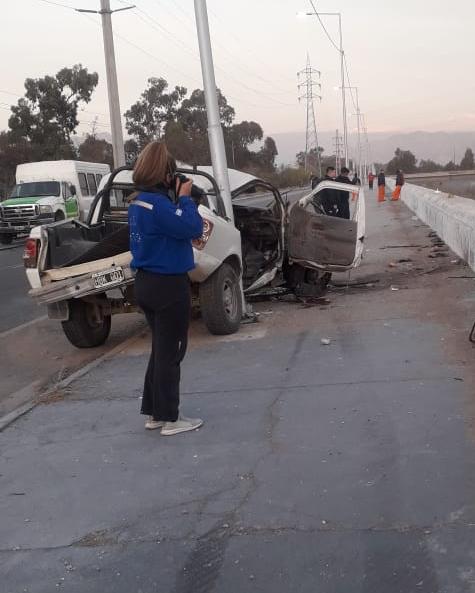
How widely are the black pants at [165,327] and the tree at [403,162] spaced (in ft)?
488

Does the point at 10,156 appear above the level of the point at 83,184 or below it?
above

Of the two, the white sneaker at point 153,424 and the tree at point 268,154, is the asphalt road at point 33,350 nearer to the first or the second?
the white sneaker at point 153,424

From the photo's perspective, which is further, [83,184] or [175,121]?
[175,121]

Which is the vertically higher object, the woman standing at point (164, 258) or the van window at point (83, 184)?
the van window at point (83, 184)

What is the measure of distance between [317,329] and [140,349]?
1.90 meters

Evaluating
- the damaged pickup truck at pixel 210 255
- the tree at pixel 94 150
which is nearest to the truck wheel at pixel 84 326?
the damaged pickup truck at pixel 210 255

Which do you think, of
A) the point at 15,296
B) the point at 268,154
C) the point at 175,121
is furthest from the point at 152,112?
the point at 15,296

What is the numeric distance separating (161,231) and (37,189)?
22.4 meters

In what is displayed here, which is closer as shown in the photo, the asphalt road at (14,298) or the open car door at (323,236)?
the open car door at (323,236)

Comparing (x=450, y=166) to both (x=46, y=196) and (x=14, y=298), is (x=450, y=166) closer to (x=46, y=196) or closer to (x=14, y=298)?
(x=46, y=196)

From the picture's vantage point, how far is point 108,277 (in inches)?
272

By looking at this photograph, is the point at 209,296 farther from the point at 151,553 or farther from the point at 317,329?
the point at 151,553

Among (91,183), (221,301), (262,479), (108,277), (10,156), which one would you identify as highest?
(10,156)

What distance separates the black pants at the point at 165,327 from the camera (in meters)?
4.57
